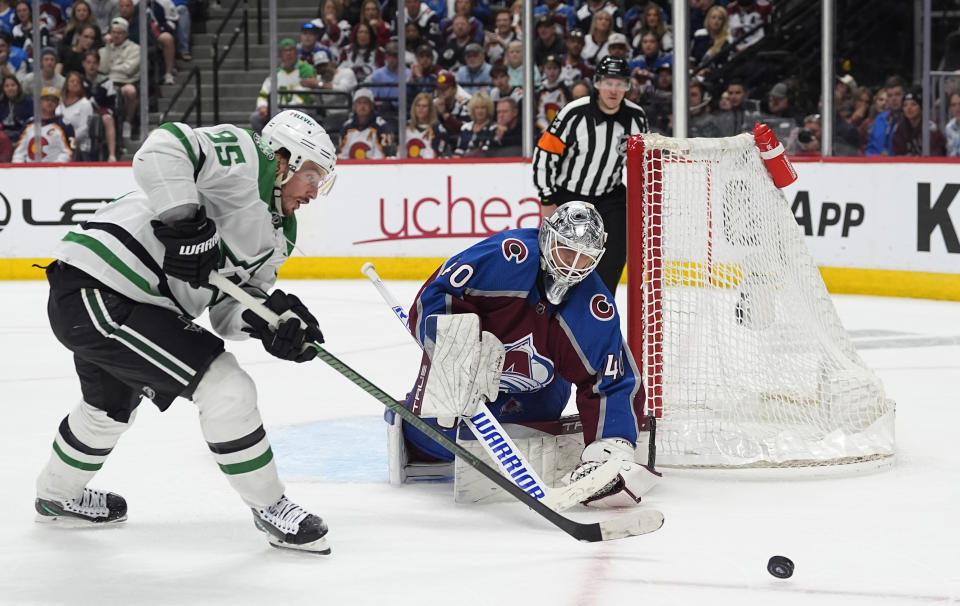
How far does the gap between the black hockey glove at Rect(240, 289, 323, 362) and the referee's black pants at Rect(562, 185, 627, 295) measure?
2144 millimetres

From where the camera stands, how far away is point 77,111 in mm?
8219

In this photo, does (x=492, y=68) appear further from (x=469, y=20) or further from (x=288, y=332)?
(x=288, y=332)

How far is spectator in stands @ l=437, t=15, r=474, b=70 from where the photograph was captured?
Result: 8258 millimetres

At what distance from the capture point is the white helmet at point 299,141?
2.65 meters

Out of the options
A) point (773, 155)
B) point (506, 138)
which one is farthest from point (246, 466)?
point (506, 138)

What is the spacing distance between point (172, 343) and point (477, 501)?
845mm

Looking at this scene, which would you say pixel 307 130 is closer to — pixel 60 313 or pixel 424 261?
pixel 60 313

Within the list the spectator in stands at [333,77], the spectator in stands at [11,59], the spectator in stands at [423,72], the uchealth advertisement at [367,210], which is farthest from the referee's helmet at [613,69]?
the spectator in stands at [11,59]

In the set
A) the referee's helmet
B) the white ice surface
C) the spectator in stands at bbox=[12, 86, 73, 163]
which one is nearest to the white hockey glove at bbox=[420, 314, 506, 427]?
the white ice surface

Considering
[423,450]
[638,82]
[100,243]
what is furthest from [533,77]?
[100,243]

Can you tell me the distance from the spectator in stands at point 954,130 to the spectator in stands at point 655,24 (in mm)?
1839

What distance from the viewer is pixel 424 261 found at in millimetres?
7930

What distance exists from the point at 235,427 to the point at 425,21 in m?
6.01

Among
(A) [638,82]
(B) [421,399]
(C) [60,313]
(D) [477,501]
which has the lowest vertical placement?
(D) [477,501]
